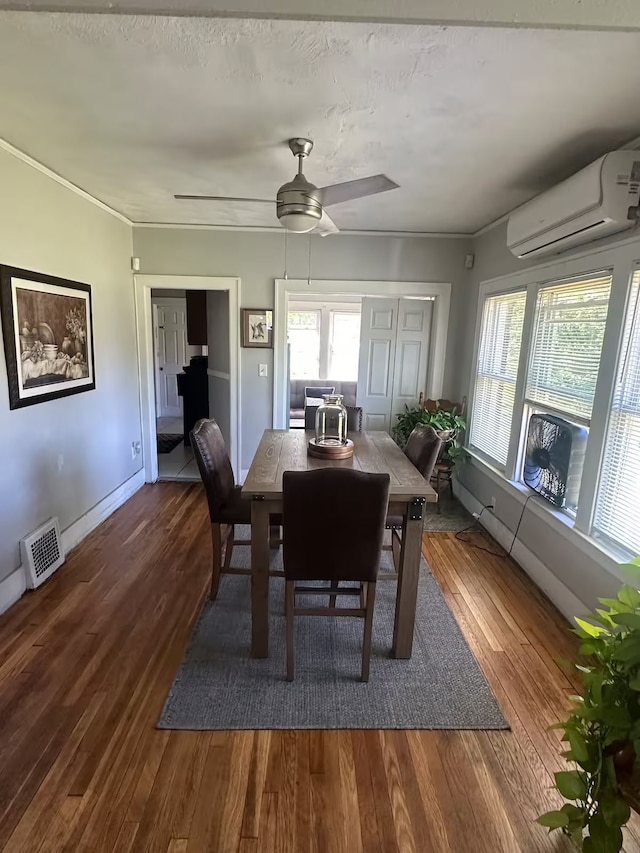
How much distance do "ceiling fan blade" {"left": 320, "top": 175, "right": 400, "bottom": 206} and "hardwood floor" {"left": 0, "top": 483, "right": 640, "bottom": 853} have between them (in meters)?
2.29

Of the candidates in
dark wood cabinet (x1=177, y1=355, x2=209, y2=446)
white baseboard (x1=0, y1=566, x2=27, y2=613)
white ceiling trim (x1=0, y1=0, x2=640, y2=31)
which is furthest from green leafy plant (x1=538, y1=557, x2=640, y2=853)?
dark wood cabinet (x1=177, y1=355, x2=209, y2=446)

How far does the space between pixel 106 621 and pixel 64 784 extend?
0.93 m

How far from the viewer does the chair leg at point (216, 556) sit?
8.45 feet

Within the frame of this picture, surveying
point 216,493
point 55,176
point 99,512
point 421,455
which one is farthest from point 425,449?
point 55,176

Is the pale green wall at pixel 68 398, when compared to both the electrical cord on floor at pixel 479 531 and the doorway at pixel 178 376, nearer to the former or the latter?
the doorway at pixel 178 376

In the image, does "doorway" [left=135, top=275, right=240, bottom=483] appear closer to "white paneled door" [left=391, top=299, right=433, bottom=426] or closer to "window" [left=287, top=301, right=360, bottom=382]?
"white paneled door" [left=391, top=299, right=433, bottom=426]

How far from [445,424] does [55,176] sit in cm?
340

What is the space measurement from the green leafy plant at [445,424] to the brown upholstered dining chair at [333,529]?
2156 mm

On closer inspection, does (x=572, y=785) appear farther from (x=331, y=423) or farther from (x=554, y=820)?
(x=331, y=423)

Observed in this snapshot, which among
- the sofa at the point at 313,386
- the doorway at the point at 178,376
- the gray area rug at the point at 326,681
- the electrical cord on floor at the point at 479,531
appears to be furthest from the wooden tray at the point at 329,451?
the sofa at the point at 313,386

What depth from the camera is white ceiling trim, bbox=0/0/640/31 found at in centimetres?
105

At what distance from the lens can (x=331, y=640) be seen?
2.34 metres

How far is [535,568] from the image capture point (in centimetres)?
297

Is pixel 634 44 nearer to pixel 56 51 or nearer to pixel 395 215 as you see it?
pixel 56 51
